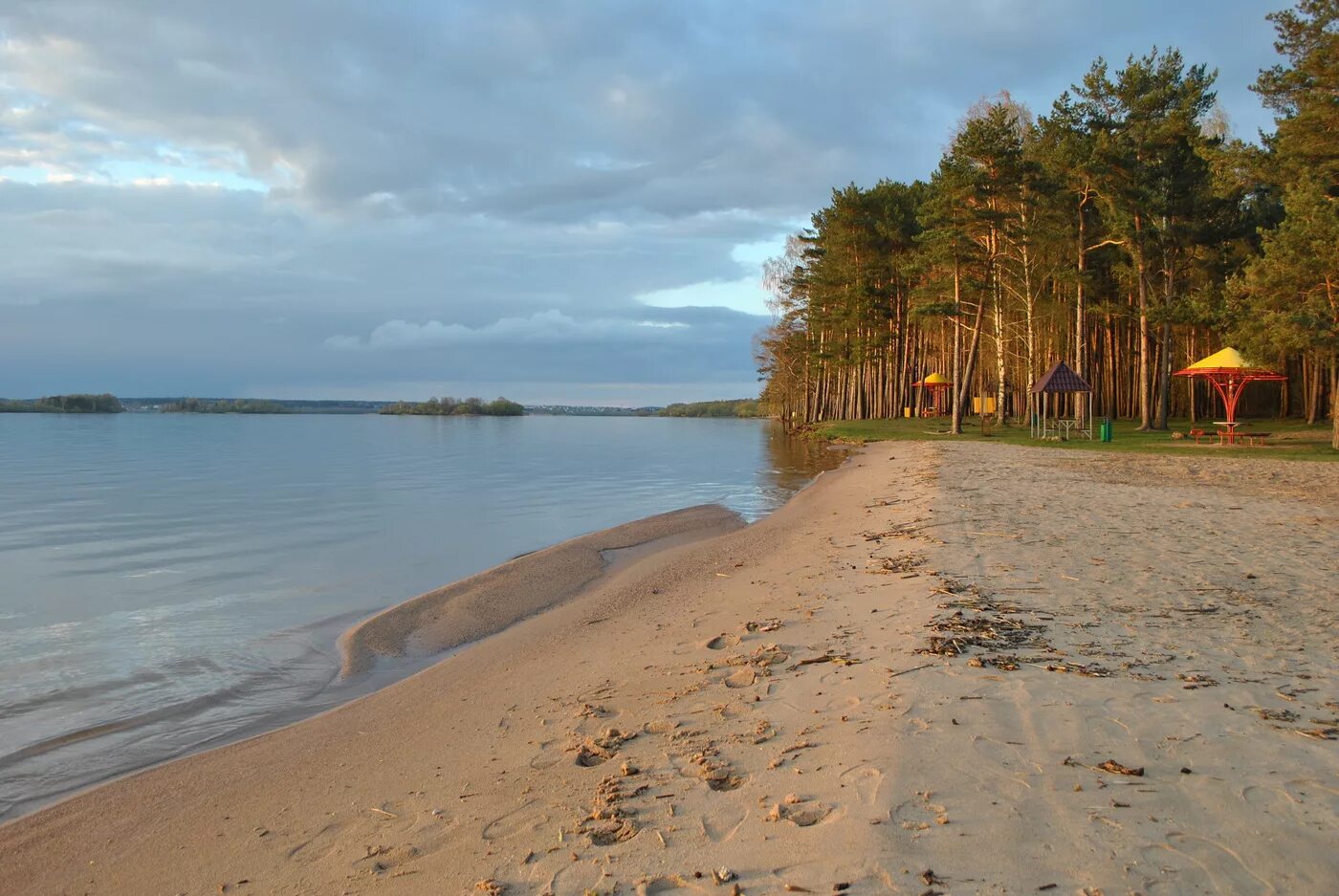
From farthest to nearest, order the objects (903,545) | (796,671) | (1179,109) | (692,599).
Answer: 1. (1179,109)
2. (903,545)
3. (692,599)
4. (796,671)

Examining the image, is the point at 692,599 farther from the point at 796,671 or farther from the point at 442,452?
the point at 442,452

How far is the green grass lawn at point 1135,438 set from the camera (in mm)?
22547

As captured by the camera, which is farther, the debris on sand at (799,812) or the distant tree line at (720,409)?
the distant tree line at (720,409)

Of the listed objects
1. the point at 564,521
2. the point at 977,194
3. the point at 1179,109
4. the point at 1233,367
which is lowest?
the point at 564,521

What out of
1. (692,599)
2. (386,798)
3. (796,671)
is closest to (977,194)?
(692,599)

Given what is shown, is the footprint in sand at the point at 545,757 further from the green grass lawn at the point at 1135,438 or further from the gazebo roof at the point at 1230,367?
the gazebo roof at the point at 1230,367

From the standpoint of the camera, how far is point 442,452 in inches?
1734

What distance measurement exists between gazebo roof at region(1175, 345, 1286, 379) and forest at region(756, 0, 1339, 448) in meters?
0.85

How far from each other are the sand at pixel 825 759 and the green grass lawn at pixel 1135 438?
1774cm

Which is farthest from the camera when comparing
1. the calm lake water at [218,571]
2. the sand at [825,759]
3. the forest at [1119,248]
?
the forest at [1119,248]

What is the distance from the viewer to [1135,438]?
2894 cm

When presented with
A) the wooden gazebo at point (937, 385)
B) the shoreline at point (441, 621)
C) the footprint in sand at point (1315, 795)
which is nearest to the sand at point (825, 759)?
the footprint in sand at point (1315, 795)

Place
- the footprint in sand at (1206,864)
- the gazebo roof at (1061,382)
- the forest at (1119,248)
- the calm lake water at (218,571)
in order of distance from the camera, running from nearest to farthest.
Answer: the footprint in sand at (1206,864)
the calm lake water at (218,571)
the forest at (1119,248)
the gazebo roof at (1061,382)

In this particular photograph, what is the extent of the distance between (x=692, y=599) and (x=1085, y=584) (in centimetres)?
370
